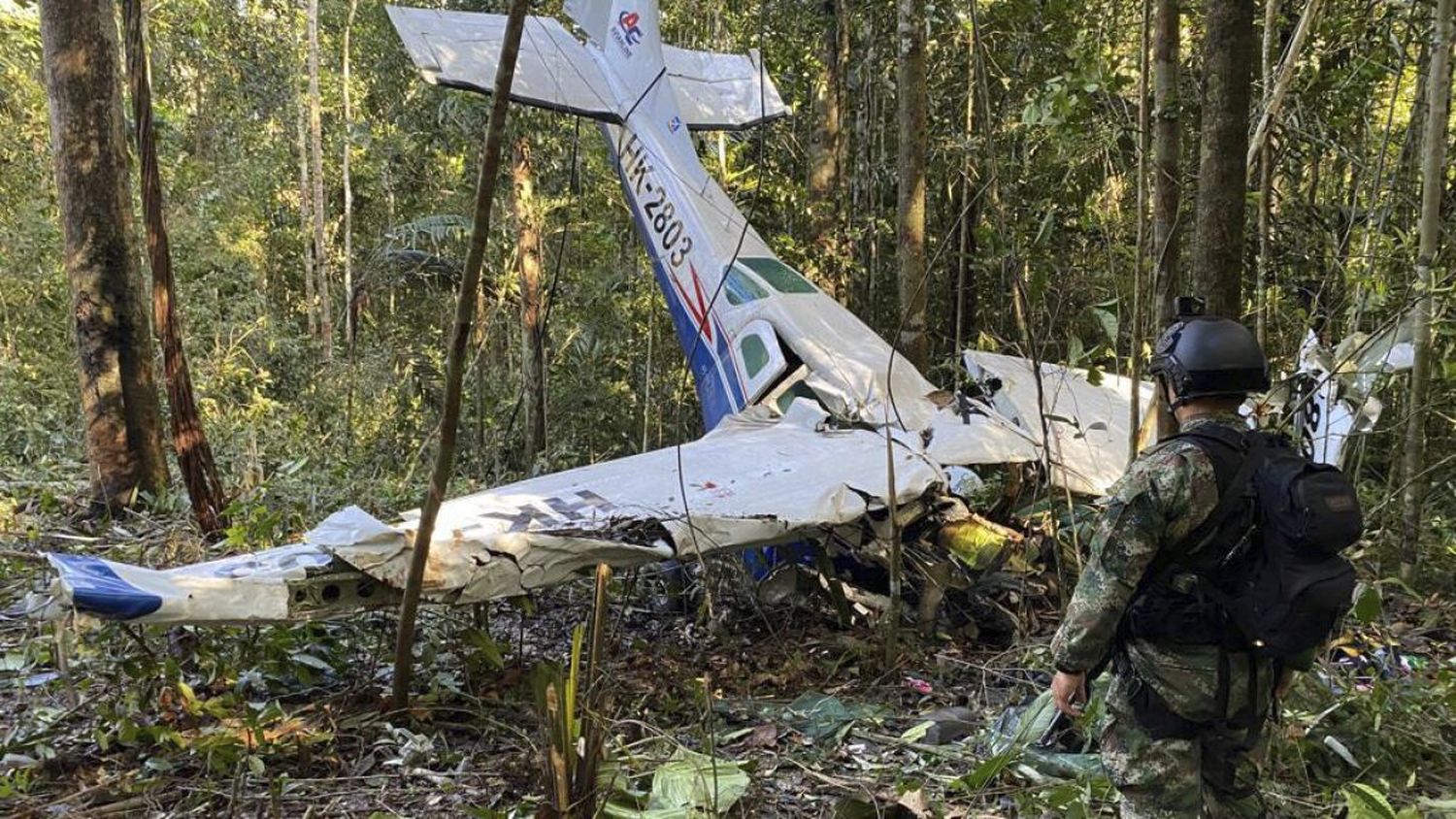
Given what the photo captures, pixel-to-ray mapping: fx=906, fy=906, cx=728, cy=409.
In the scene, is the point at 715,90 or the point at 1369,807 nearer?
the point at 1369,807

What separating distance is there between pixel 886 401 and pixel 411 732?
3503 mm

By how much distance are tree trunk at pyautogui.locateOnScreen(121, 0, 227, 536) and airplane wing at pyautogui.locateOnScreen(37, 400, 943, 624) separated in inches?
114

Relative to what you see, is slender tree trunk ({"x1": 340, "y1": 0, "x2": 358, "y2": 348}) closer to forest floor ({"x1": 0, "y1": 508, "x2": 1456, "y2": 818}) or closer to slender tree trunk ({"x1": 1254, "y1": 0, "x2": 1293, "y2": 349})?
forest floor ({"x1": 0, "y1": 508, "x2": 1456, "y2": 818})

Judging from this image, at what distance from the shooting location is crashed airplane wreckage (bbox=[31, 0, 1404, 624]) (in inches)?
141

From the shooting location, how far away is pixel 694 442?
6.40 m

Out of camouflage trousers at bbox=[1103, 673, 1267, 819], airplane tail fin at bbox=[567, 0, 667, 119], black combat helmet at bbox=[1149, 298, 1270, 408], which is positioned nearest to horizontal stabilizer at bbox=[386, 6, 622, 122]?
airplane tail fin at bbox=[567, 0, 667, 119]

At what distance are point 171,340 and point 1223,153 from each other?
654 cm

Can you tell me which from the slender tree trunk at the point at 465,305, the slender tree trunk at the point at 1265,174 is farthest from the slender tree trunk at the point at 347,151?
the slender tree trunk at the point at 1265,174

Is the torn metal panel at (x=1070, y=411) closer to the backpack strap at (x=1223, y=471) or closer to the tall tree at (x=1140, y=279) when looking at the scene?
the tall tree at (x=1140, y=279)

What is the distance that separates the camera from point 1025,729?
11.2 ft

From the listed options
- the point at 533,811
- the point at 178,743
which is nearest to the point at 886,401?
the point at 533,811

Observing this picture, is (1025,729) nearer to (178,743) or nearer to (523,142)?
(178,743)

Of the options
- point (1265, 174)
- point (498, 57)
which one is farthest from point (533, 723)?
point (1265, 174)

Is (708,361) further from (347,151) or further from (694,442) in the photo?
(347,151)
